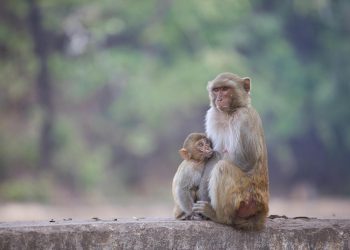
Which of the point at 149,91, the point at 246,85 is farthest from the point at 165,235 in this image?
the point at 149,91

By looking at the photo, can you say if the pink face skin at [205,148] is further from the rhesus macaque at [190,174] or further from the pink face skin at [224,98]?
the pink face skin at [224,98]

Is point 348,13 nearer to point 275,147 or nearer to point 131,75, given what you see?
point 275,147

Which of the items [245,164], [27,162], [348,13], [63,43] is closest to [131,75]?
[63,43]

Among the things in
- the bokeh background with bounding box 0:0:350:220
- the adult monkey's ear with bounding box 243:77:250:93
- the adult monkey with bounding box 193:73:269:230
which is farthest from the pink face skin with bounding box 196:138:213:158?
the bokeh background with bounding box 0:0:350:220

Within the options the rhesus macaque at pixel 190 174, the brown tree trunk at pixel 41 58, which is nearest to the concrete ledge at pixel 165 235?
the rhesus macaque at pixel 190 174

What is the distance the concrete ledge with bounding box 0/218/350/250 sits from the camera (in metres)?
6.23

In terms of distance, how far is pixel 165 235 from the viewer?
21.3 ft

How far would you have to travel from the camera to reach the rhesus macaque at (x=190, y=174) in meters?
7.09

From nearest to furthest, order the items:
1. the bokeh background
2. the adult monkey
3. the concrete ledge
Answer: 1. the concrete ledge
2. the adult monkey
3. the bokeh background

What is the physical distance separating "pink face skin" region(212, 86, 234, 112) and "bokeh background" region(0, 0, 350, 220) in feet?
64.4

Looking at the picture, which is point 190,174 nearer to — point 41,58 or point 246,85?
point 246,85

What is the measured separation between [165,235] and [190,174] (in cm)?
81

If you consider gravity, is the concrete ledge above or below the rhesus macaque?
below

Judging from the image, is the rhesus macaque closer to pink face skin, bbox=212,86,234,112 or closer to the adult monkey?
the adult monkey
